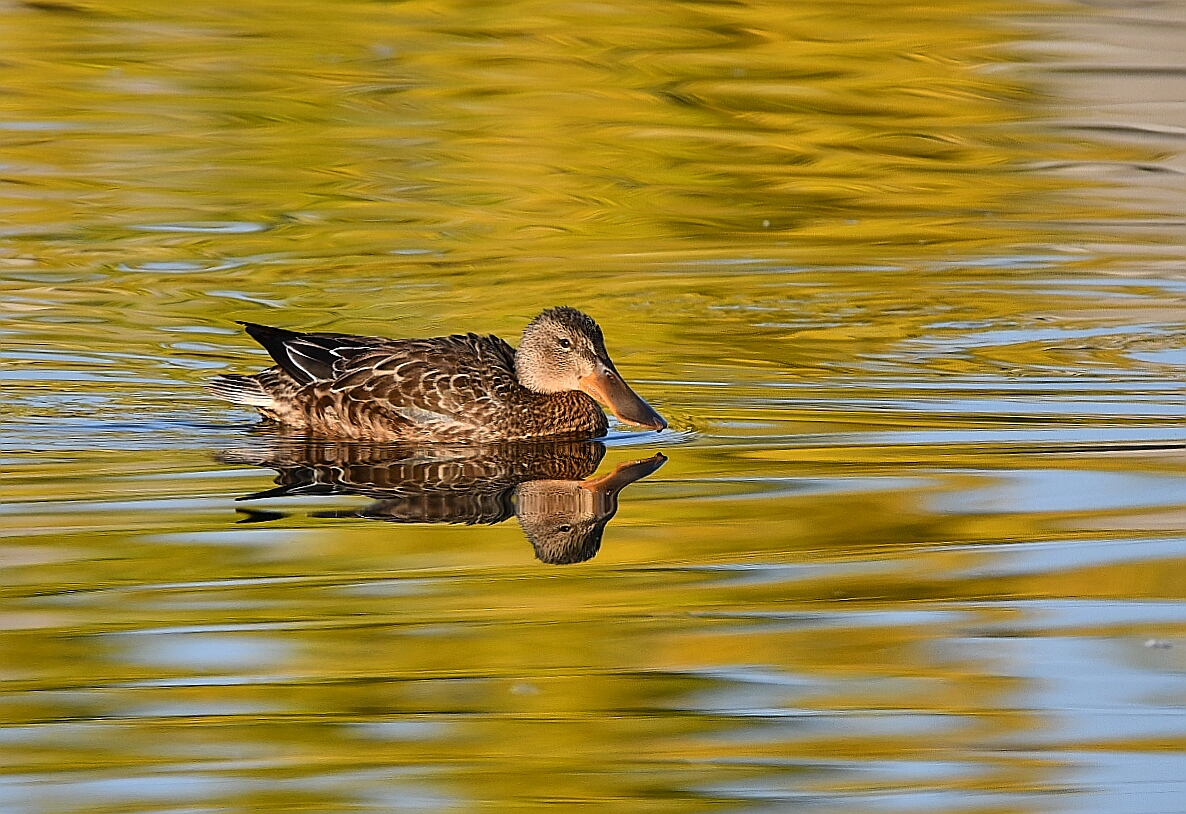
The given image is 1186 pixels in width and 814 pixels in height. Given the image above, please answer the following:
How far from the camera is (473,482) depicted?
27.7ft

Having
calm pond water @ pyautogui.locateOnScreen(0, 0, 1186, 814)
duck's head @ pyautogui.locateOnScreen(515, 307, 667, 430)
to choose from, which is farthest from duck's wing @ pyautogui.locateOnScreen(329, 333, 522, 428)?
calm pond water @ pyautogui.locateOnScreen(0, 0, 1186, 814)

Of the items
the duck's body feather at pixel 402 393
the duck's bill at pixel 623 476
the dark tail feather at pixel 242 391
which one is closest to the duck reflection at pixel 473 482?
the duck's bill at pixel 623 476

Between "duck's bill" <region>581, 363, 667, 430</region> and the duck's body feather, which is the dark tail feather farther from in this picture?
"duck's bill" <region>581, 363, 667, 430</region>

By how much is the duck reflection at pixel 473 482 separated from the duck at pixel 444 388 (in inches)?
4.6

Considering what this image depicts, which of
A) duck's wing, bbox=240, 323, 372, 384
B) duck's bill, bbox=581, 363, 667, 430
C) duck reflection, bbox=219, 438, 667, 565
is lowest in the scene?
duck reflection, bbox=219, 438, 667, 565

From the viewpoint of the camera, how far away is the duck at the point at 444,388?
368 inches

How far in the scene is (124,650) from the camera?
19.6 feet

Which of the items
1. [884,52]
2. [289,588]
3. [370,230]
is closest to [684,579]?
[289,588]

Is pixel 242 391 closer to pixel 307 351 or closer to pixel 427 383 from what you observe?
pixel 307 351

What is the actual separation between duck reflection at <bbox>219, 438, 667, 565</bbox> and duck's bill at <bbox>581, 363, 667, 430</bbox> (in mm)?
183

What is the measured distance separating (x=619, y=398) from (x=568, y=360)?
0.31 metres

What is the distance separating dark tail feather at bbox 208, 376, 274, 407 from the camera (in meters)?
9.52

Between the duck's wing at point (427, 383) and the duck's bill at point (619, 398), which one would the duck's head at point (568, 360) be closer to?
the duck's bill at point (619, 398)

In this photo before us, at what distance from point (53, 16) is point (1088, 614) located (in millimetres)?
18025
